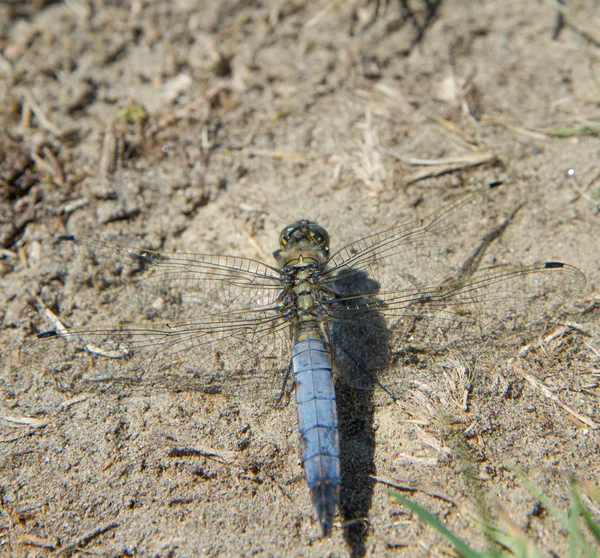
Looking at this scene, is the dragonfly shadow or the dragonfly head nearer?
the dragonfly shadow

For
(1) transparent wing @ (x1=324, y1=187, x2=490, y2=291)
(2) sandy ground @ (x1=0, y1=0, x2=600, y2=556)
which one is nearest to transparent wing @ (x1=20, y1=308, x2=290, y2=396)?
(2) sandy ground @ (x1=0, y1=0, x2=600, y2=556)

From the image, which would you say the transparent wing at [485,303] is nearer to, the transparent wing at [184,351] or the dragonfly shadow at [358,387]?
the dragonfly shadow at [358,387]

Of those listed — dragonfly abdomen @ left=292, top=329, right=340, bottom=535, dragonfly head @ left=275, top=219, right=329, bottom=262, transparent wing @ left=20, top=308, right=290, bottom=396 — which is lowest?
dragonfly abdomen @ left=292, top=329, right=340, bottom=535

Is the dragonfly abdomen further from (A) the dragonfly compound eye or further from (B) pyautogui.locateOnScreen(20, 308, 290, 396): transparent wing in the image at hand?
(A) the dragonfly compound eye

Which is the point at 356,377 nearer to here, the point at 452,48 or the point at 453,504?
the point at 453,504

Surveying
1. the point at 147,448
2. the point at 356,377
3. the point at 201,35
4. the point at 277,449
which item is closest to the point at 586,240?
the point at 356,377

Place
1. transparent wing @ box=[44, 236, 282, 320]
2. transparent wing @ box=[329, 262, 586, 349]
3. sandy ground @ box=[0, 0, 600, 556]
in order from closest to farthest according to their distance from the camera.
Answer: sandy ground @ box=[0, 0, 600, 556] < transparent wing @ box=[329, 262, 586, 349] < transparent wing @ box=[44, 236, 282, 320]

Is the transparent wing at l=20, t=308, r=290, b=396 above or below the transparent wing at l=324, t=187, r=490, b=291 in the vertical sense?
below

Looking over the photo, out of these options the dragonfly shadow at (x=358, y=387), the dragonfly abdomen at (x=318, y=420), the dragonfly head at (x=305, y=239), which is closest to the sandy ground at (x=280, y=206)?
the dragonfly shadow at (x=358, y=387)
